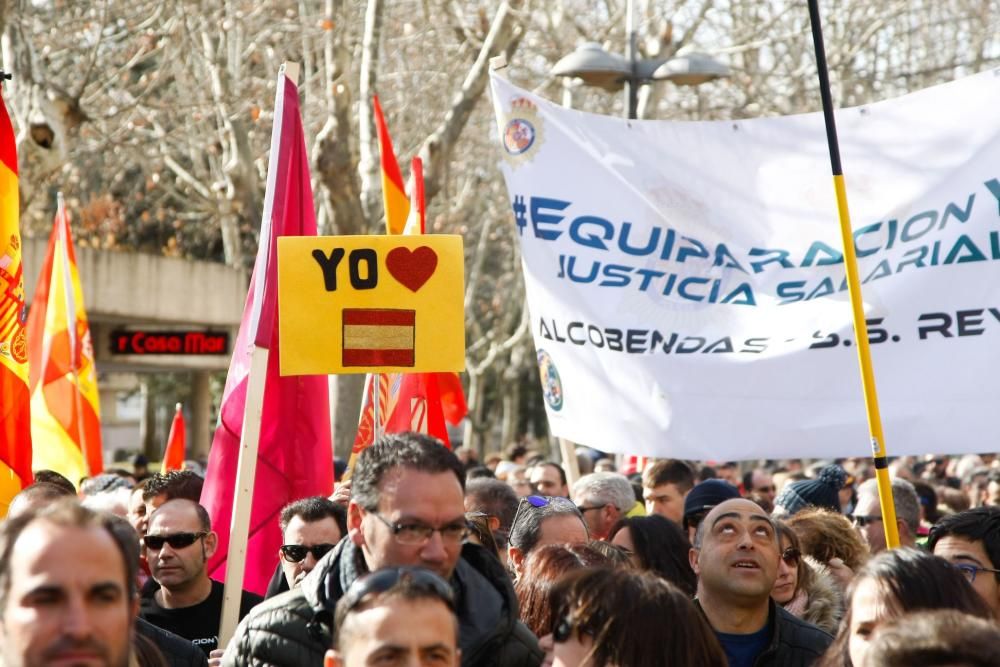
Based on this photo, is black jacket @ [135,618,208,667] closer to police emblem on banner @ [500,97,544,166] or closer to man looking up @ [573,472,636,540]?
police emblem on banner @ [500,97,544,166]

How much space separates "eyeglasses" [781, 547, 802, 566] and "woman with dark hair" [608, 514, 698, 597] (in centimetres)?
38

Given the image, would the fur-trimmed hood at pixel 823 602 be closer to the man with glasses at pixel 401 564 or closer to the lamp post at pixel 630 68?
the man with glasses at pixel 401 564

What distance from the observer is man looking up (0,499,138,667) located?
2.90 meters

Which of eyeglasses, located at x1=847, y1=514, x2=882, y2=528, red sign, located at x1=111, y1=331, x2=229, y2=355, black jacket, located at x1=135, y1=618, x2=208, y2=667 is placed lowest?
black jacket, located at x1=135, y1=618, x2=208, y2=667

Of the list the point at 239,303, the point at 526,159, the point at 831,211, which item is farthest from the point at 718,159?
the point at 239,303

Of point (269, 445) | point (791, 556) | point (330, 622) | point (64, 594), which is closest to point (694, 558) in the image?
point (791, 556)

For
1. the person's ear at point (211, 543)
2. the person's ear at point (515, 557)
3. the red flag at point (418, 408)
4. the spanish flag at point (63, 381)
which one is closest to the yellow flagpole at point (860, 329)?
the person's ear at point (515, 557)

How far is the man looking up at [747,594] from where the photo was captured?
5.00m

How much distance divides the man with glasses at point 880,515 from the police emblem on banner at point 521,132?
2.17 metres

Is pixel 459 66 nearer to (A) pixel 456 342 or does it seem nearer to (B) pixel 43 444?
(B) pixel 43 444

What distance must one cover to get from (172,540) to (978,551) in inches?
113

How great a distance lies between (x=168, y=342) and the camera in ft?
72.8

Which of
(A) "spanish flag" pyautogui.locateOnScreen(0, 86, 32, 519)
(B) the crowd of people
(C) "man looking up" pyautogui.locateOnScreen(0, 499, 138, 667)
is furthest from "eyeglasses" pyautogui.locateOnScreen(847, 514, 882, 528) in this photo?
(C) "man looking up" pyautogui.locateOnScreen(0, 499, 138, 667)

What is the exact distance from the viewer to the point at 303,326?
614 cm
